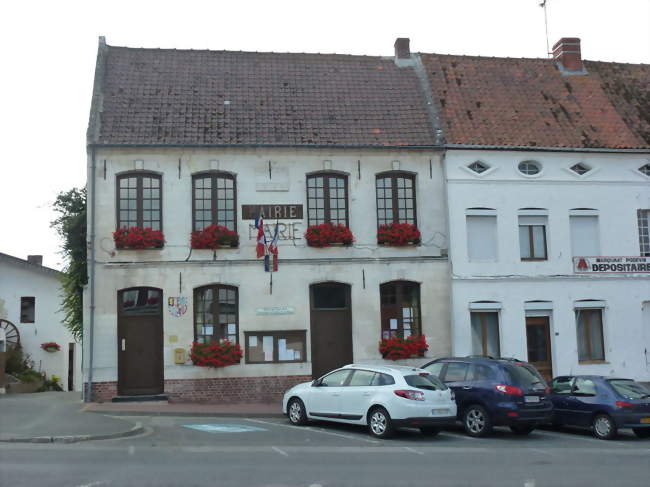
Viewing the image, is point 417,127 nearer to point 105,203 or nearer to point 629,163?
point 629,163

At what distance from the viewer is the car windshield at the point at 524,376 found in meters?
16.9

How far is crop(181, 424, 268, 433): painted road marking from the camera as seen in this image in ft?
55.3

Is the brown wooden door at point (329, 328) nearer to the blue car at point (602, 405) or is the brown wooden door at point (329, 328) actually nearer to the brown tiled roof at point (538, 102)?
the brown tiled roof at point (538, 102)

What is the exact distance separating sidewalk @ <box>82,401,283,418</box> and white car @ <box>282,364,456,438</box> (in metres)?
2.90

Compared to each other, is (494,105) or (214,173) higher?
(494,105)

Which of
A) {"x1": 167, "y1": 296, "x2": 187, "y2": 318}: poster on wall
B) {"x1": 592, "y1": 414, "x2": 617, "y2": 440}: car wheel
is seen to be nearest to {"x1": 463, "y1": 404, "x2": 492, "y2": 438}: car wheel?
{"x1": 592, "y1": 414, "x2": 617, "y2": 440}: car wheel

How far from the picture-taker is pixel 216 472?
37.6 ft

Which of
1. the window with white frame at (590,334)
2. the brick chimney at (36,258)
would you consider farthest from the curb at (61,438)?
the brick chimney at (36,258)

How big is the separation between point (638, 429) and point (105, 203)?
15.3 m

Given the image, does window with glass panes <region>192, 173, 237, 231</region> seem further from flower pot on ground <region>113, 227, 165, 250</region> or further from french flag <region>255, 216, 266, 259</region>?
flower pot on ground <region>113, 227, 165, 250</region>

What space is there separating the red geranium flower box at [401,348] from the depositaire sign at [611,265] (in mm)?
5628

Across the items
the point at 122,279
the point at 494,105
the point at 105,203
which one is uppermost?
the point at 494,105

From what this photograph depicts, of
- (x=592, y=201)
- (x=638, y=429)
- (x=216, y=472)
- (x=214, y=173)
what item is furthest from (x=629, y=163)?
(x=216, y=472)

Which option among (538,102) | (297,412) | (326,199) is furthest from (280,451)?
(538,102)
